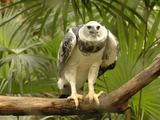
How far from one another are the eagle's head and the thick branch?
210 mm

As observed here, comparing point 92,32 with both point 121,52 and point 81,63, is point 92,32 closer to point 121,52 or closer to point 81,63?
point 81,63

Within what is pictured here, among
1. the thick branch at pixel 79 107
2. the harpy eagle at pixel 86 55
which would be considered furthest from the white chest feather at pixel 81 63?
the thick branch at pixel 79 107

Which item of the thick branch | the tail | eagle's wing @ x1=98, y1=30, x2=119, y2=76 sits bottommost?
the tail

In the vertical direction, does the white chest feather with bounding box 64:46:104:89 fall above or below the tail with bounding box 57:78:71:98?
above

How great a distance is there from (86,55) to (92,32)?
101mm

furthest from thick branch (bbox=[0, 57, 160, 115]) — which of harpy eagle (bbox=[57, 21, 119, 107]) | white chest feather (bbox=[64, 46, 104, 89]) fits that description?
white chest feather (bbox=[64, 46, 104, 89])

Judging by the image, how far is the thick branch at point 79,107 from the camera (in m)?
1.23

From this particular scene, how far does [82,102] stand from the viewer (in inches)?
52.0

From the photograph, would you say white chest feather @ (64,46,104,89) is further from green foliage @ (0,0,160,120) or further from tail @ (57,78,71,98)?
green foliage @ (0,0,160,120)

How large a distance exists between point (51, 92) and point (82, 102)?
815mm

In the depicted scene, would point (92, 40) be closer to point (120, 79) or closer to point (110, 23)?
point (120, 79)

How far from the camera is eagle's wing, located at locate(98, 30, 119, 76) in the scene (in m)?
1.39

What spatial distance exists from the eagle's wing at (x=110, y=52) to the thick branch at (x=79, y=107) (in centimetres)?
20

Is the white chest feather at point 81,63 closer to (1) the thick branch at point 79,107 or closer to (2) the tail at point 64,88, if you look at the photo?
(2) the tail at point 64,88
